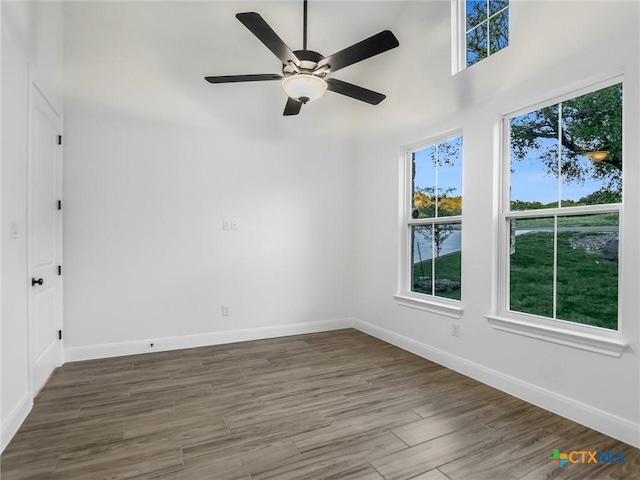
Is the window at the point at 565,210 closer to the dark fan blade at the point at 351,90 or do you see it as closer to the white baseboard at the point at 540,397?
the white baseboard at the point at 540,397

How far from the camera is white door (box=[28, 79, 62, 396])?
2.58m

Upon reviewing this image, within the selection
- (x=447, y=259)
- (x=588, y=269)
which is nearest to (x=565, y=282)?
(x=588, y=269)

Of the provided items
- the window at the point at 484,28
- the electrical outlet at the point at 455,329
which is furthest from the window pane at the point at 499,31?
the electrical outlet at the point at 455,329

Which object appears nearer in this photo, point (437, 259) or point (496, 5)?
point (496, 5)

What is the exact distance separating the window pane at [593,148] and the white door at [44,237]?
3.72m

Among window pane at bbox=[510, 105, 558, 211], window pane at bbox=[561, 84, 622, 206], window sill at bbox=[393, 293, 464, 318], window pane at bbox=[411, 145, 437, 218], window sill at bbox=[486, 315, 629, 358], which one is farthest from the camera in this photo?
window pane at bbox=[411, 145, 437, 218]

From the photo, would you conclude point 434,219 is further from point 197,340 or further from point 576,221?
point 197,340

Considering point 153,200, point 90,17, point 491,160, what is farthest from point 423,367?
point 90,17

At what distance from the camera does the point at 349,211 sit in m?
4.82

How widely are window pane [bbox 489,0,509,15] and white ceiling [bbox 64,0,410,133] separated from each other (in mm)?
1055

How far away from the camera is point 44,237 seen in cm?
295

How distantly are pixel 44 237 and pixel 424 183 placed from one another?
11.5 feet

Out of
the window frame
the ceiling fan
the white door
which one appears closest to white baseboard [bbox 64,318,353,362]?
the white door

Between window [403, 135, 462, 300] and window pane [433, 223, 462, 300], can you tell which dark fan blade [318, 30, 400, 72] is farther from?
window pane [433, 223, 462, 300]
